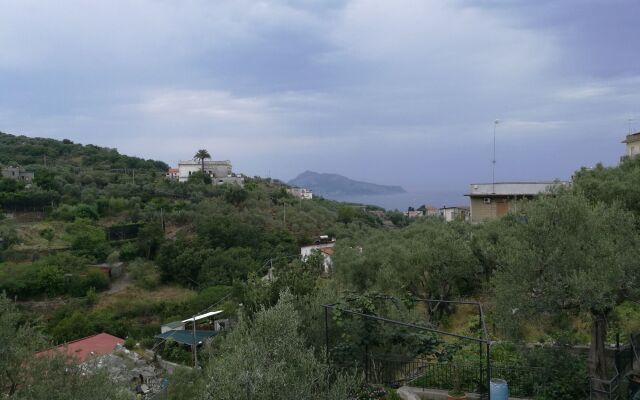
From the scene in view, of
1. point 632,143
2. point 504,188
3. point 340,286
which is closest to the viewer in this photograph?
point 340,286

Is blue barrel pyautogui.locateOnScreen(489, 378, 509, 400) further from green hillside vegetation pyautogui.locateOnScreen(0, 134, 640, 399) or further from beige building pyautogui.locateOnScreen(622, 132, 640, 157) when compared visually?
beige building pyautogui.locateOnScreen(622, 132, 640, 157)

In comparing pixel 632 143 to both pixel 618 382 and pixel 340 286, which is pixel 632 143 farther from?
pixel 618 382

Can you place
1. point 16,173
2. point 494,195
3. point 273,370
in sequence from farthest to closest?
point 16,173, point 494,195, point 273,370

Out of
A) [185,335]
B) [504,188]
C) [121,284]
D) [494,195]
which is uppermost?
[504,188]

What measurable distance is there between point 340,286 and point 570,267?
861cm

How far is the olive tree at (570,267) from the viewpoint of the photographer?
25.1ft

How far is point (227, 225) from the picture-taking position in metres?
49.7

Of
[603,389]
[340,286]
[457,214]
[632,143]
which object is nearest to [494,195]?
[457,214]

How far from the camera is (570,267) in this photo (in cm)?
809

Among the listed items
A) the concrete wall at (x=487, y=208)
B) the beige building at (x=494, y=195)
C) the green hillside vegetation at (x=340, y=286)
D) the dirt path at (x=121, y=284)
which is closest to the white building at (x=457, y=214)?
the concrete wall at (x=487, y=208)

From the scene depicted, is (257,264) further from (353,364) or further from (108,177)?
(108,177)

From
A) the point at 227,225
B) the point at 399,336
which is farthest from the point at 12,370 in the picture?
the point at 227,225

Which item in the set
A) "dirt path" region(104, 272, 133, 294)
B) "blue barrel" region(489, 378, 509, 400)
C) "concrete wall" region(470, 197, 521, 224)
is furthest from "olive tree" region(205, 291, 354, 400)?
"dirt path" region(104, 272, 133, 294)

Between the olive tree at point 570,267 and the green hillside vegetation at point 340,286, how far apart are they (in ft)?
0.08
